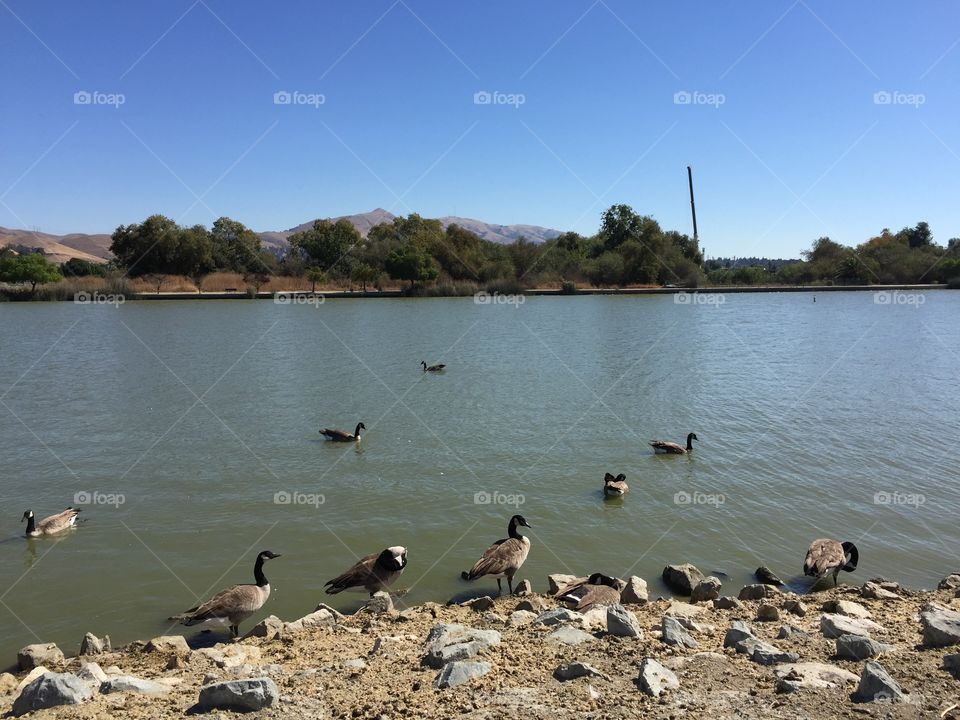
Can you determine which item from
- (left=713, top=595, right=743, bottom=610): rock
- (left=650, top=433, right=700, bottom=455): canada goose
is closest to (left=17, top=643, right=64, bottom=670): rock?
(left=713, top=595, right=743, bottom=610): rock

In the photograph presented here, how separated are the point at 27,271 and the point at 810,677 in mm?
90429

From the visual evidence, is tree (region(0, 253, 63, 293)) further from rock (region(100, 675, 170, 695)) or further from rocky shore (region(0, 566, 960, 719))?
rock (region(100, 675, 170, 695))

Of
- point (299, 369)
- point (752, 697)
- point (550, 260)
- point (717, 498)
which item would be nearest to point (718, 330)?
point (299, 369)

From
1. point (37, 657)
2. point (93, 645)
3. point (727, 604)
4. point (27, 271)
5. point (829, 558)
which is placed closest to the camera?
point (37, 657)

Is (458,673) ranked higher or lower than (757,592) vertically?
higher

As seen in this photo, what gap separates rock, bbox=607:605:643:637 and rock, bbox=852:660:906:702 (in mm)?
1869

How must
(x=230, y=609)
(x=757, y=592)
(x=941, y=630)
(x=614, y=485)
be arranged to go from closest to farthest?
(x=941, y=630) → (x=230, y=609) → (x=757, y=592) → (x=614, y=485)

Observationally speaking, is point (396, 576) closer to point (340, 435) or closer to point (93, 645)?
point (93, 645)

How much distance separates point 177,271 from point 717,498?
309ft

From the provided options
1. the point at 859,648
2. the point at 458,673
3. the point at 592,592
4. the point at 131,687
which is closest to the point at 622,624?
the point at 458,673

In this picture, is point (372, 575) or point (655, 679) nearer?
point (655, 679)

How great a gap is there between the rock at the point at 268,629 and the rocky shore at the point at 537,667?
0.03 metres

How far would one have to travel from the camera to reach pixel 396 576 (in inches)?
352

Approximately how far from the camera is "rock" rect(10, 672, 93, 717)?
5.22 metres
